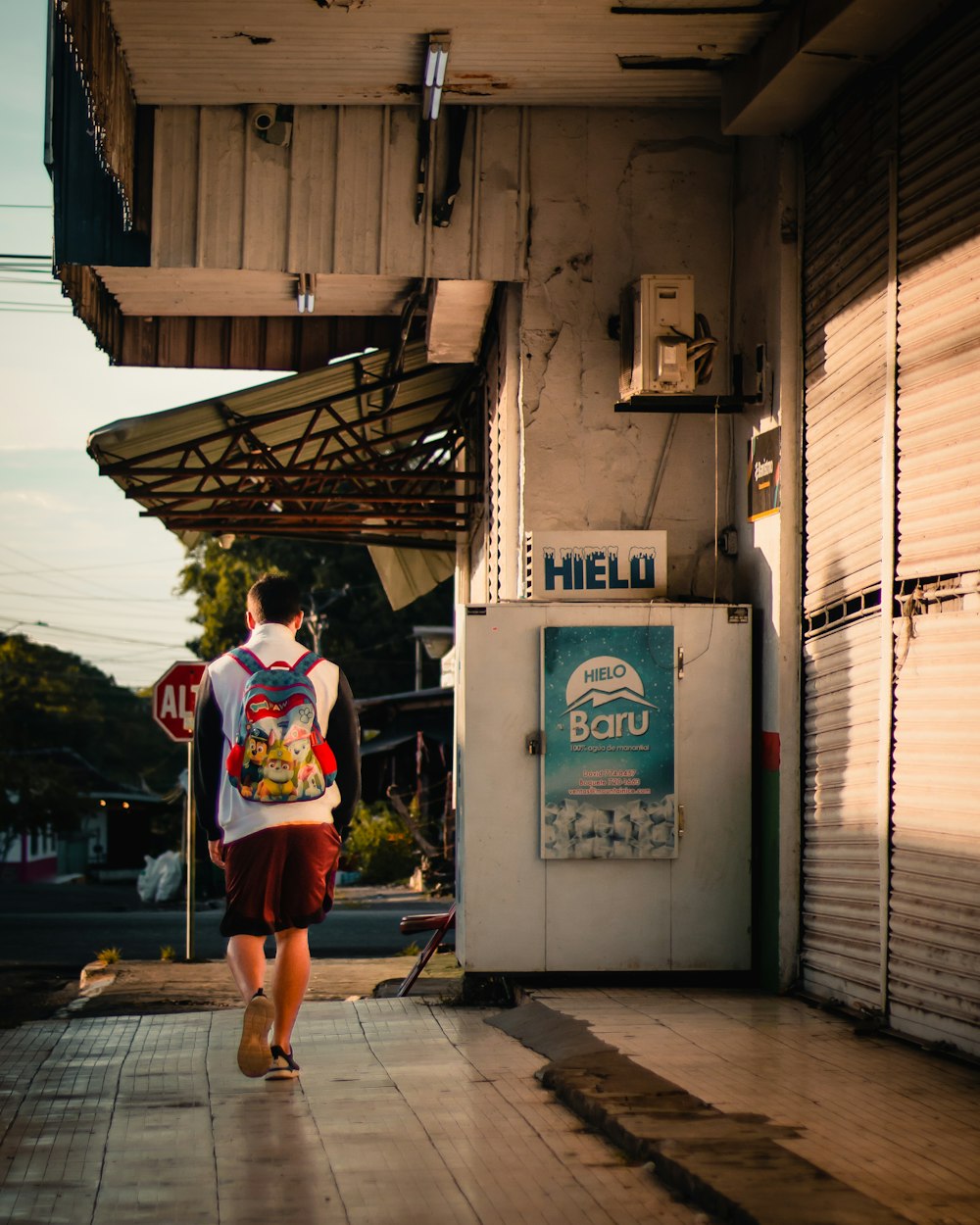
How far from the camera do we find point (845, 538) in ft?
27.0

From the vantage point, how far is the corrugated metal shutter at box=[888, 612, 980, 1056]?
6.64 metres

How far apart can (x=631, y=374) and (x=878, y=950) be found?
12.4 ft

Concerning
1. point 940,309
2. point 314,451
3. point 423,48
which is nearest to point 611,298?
point 423,48

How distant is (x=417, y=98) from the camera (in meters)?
9.84

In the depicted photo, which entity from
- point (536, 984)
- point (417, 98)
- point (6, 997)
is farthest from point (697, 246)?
point (6, 997)

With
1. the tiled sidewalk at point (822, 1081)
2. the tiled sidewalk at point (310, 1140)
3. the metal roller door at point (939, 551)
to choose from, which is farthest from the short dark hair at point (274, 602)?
the metal roller door at point (939, 551)

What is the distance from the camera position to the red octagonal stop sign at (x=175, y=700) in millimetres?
14867

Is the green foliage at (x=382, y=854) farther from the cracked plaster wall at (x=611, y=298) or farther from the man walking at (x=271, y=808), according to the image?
the man walking at (x=271, y=808)

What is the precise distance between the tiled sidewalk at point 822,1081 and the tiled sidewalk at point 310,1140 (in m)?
0.57

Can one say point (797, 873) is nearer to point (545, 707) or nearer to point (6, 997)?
point (545, 707)

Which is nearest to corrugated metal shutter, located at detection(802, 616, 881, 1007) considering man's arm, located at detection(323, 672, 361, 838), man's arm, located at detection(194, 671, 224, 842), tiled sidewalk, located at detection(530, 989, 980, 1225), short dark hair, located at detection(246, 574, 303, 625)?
A: tiled sidewalk, located at detection(530, 989, 980, 1225)

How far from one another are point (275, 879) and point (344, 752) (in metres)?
0.63

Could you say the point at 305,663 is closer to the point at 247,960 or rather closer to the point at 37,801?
the point at 247,960

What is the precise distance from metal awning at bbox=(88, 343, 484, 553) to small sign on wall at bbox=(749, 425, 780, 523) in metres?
4.92
